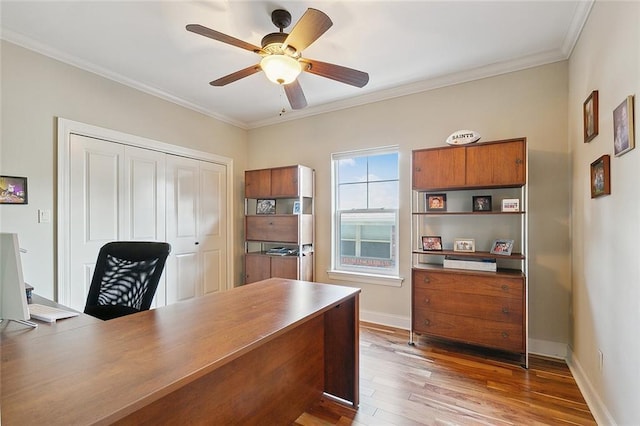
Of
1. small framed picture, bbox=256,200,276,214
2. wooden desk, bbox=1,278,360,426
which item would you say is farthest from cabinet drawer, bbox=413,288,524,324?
small framed picture, bbox=256,200,276,214

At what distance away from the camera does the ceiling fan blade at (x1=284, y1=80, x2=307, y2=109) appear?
2.34 metres

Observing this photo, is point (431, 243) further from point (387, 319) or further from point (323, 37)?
point (323, 37)

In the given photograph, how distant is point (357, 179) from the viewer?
3.75 m

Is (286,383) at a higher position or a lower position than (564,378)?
higher

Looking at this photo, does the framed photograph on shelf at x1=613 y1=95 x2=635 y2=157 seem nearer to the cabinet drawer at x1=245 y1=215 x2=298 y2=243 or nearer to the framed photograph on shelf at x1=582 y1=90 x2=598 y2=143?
the framed photograph on shelf at x1=582 y1=90 x2=598 y2=143

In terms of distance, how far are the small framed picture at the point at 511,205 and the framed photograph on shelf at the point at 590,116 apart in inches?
25.6

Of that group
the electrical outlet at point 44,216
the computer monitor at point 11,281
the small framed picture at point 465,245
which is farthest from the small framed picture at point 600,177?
the electrical outlet at point 44,216

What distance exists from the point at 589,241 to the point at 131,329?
2807 millimetres

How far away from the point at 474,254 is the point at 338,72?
199 cm

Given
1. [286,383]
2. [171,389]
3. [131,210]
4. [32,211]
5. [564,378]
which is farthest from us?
[131,210]

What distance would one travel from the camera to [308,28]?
1.71m

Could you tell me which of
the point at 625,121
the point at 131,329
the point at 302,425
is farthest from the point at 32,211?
the point at 625,121

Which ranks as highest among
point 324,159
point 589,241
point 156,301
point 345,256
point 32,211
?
point 324,159

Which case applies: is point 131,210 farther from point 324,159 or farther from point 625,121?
point 625,121
